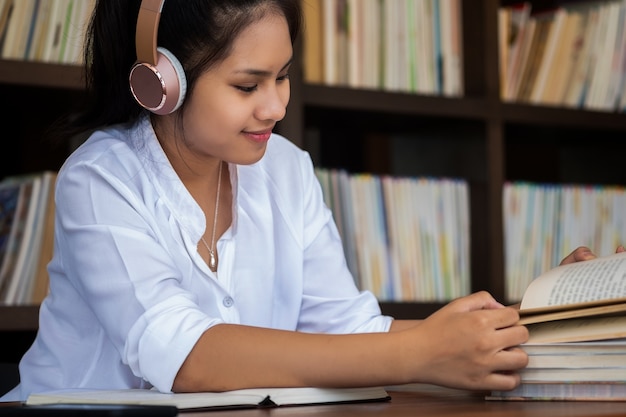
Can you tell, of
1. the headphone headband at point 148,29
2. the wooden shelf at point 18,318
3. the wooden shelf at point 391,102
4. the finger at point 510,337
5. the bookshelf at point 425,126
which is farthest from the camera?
the wooden shelf at point 391,102

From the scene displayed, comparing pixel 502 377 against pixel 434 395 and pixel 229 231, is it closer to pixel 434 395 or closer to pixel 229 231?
pixel 434 395

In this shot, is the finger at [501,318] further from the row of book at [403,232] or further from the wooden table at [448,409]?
the row of book at [403,232]

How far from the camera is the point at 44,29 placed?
2.02 m

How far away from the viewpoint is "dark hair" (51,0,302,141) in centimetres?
132

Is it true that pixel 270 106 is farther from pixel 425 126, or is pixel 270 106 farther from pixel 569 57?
pixel 569 57

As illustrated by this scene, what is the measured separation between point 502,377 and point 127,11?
0.71 m

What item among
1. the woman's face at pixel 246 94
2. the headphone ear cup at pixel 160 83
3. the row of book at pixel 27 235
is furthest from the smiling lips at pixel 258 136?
the row of book at pixel 27 235

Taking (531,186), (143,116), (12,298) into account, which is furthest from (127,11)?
(531,186)

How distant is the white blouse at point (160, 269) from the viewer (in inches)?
46.5

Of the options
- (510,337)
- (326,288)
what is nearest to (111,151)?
(326,288)

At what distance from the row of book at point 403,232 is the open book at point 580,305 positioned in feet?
4.06

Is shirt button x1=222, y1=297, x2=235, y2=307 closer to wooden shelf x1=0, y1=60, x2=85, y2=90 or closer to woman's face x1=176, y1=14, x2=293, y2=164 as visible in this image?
woman's face x1=176, y1=14, x2=293, y2=164

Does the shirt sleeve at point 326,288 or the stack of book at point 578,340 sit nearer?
the stack of book at point 578,340

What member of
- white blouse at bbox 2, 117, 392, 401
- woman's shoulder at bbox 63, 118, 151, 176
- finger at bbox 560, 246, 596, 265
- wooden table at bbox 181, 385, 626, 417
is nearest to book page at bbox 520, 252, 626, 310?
wooden table at bbox 181, 385, 626, 417
